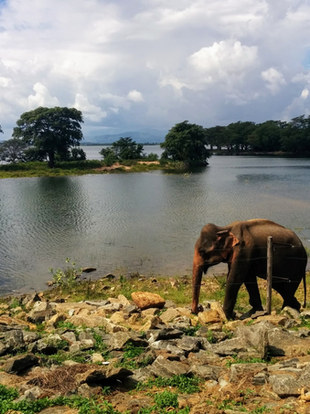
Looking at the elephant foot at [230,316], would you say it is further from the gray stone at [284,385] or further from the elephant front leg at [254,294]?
the gray stone at [284,385]

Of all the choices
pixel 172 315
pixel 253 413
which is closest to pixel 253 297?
pixel 172 315

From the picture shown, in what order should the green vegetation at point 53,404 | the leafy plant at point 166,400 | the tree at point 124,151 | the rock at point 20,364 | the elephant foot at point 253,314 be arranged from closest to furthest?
the green vegetation at point 53,404, the leafy plant at point 166,400, the rock at point 20,364, the elephant foot at point 253,314, the tree at point 124,151

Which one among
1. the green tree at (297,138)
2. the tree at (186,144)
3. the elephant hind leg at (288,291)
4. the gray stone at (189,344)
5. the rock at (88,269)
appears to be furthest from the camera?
the green tree at (297,138)

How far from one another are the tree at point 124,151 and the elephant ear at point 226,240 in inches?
3103

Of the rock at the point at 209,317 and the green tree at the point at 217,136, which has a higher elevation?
the green tree at the point at 217,136

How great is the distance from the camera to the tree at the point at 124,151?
3684 inches

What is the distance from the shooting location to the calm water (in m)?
23.2

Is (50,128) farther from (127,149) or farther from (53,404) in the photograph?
(53,404)

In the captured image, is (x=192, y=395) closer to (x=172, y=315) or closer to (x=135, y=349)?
(x=135, y=349)

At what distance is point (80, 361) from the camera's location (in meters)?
8.55

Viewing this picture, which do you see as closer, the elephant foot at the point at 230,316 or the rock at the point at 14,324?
the rock at the point at 14,324

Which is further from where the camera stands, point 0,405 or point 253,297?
point 253,297

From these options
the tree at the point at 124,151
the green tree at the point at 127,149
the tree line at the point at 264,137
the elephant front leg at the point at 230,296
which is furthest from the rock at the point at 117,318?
the tree line at the point at 264,137

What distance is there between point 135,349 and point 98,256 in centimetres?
1572
